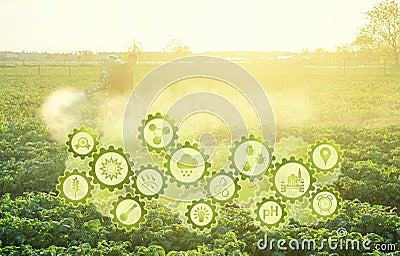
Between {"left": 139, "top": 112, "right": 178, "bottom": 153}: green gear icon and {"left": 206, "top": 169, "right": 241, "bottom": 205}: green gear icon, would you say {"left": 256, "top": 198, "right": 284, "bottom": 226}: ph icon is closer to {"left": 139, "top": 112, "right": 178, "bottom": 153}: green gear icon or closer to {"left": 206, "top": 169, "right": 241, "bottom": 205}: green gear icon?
{"left": 206, "top": 169, "right": 241, "bottom": 205}: green gear icon

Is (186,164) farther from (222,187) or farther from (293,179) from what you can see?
(293,179)

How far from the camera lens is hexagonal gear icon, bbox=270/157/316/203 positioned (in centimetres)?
569

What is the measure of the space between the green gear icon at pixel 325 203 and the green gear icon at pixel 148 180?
72.0 inches

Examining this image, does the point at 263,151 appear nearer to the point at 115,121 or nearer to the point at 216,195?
the point at 216,195

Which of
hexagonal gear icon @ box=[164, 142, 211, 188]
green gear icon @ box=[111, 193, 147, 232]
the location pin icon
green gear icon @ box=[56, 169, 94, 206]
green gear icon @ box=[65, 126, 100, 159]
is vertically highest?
green gear icon @ box=[65, 126, 100, 159]

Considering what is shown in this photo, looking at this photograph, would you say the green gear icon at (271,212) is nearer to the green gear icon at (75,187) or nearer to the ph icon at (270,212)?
the ph icon at (270,212)

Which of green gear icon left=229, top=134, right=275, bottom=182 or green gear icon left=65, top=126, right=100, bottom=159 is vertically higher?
green gear icon left=65, top=126, right=100, bottom=159

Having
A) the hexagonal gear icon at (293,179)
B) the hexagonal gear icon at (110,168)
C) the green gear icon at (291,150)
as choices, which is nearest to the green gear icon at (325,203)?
the hexagonal gear icon at (293,179)

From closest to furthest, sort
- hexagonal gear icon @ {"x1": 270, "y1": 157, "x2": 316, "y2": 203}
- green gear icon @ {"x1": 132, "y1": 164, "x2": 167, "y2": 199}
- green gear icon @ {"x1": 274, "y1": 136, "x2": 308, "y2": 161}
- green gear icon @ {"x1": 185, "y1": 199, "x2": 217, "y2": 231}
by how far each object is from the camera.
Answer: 1. hexagonal gear icon @ {"x1": 270, "y1": 157, "x2": 316, "y2": 203}
2. green gear icon @ {"x1": 132, "y1": 164, "x2": 167, "y2": 199}
3. green gear icon @ {"x1": 185, "y1": 199, "x2": 217, "y2": 231}
4. green gear icon @ {"x1": 274, "y1": 136, "x2": 308, "y2": 161}

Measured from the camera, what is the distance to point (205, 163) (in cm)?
633

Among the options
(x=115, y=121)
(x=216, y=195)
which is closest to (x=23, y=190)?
(x=216, y=195)

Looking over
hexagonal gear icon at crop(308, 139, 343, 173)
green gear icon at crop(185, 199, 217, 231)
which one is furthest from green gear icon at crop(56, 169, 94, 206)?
hexagonal gear icon at crop(308, 139, 343, 173)

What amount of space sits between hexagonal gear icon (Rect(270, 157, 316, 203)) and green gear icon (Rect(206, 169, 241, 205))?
0.50 metres

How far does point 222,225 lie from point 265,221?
1.84 ft
